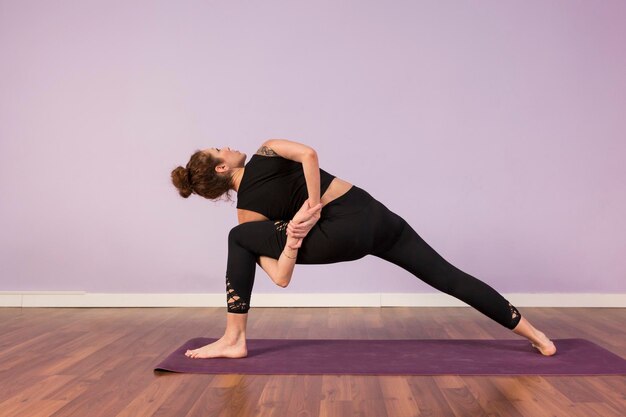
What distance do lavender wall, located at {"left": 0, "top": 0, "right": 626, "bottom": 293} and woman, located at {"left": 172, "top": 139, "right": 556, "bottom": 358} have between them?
180cm

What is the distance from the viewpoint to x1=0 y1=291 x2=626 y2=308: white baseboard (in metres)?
4.58

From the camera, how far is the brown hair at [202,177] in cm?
280

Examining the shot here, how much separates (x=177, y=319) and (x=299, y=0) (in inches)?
88.4

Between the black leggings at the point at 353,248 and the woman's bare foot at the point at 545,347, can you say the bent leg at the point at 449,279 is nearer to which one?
the black leggings at the point at 353,248

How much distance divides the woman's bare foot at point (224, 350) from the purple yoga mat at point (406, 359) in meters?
0.04

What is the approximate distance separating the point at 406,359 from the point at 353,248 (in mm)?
499

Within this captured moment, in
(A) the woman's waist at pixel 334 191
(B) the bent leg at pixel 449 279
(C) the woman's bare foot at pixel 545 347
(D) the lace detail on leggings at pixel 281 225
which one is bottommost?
(C) the woman's bare foot at pixel 545 347

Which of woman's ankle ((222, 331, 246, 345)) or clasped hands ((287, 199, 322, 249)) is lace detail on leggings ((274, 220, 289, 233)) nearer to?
clasped hands ((287, 199, 322, 249))

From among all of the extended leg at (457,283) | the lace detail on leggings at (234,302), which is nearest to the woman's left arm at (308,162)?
the extended leg at (457,283)

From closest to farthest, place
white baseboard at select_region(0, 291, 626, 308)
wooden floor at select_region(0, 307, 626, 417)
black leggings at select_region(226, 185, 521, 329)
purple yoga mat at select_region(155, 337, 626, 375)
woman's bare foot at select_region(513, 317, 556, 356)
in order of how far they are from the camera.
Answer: wooden floor at select_region(0, 307, 626, 417)
purple yoga mat at select_region(155, 337, 626, 375)
black leggings at select_region(226, 185, 521, 329)
woman's bare foot at select_region(513, 317, 556, 356)
white baseboard at select_region(0, 291, 626, 308)

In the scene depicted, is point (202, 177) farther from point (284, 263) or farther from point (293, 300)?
point (293, 300)

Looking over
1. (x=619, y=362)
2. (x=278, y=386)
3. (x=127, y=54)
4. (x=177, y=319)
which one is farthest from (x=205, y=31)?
(x=619, y=362)

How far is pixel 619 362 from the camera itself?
2703 millimetres

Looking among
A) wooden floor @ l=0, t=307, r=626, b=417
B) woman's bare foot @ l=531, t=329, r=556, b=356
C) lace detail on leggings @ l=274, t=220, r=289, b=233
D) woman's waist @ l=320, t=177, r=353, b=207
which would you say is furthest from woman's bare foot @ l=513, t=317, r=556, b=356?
lace detail on leggings @ l=274, t=220, r=289, b=233
